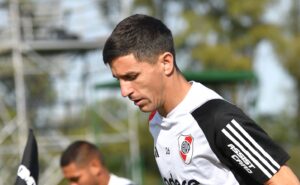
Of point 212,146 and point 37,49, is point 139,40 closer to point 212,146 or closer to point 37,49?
point 212,146

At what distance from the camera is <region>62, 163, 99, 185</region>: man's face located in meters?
7.21

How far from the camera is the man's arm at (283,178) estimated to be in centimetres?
421

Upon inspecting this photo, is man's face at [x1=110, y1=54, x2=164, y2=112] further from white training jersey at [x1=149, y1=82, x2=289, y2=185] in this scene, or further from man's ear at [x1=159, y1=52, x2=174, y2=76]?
white training jersey at [x1=149, y1=82, x2=289, y2=185]

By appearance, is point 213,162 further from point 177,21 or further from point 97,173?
point 177,21

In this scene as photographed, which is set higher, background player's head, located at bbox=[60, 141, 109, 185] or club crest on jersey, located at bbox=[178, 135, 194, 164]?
club crest on jersey, located at bbox=[178, 135, 194, 164]

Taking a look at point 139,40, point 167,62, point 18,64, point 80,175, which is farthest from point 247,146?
point 18,64

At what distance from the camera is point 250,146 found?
4.23m

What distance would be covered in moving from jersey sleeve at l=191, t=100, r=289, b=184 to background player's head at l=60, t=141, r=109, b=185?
305cm

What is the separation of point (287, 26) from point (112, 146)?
8788 millimetres

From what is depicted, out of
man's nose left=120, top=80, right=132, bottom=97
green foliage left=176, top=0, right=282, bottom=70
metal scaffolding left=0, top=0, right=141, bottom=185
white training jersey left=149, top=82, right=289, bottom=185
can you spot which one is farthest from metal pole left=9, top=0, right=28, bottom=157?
man's nose left=120, top=80, right=132, bottom=97

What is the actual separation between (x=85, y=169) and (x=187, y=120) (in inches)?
114

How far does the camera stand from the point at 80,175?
7234 mm

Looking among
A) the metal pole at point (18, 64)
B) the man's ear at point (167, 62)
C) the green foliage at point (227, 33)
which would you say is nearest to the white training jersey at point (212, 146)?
the man's ear at point (167, 62)

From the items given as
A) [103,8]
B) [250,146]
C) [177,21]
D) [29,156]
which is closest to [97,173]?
[29,156]
